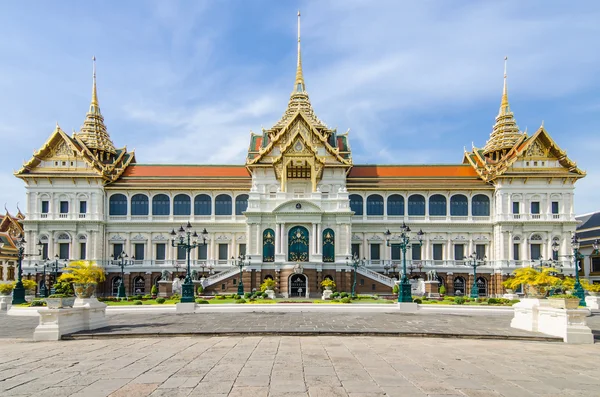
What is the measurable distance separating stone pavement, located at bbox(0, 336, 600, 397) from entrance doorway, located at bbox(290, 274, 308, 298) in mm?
29843

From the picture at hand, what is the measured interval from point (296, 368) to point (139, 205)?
45.9m

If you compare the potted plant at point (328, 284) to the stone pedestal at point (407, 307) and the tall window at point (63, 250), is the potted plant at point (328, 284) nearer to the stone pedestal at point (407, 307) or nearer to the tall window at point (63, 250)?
the stone pedestal at point (407, 307)

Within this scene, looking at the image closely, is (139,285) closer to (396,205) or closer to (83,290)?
(396,205)

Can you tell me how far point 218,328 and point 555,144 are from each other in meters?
44.9

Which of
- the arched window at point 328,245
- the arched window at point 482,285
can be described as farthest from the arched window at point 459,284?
the arched window at point 328,245

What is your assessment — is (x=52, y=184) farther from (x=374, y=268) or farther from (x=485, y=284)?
(x=485, y=284)

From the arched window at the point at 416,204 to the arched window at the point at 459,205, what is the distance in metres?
3.08

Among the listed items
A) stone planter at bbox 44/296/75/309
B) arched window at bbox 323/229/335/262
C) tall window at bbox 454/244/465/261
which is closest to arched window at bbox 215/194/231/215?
arched window at bbox 323/229/335/262

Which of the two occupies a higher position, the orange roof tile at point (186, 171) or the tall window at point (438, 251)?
the orange roof tile at point (186, 171)

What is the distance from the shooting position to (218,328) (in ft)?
66.6

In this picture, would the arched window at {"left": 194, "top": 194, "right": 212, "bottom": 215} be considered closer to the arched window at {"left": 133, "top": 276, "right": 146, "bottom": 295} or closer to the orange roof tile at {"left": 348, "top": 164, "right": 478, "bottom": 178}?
the arched window at {"left": 133, "top": 276, "right": 146, "bottom": 295}

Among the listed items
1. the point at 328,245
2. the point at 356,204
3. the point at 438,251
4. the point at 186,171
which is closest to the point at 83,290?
the point at 328,245

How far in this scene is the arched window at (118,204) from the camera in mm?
54194


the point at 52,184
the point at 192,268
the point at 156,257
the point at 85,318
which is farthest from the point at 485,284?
the point at 52,184
